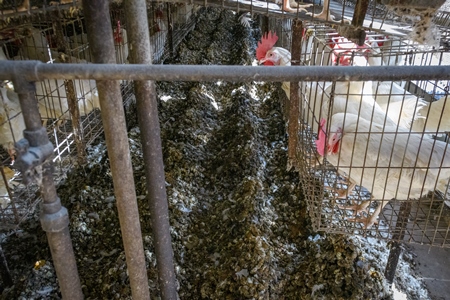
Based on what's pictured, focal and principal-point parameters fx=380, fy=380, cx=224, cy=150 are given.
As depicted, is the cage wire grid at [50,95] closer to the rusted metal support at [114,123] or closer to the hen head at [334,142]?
the rusted metal support at [114,123]

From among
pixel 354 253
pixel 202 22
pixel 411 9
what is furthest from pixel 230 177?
pixel 202 22

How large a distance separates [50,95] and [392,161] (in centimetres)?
226

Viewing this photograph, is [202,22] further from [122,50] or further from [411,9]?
[411,9]

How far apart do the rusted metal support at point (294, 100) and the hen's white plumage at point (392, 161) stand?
0.60m

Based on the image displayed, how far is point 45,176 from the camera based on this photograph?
98cm

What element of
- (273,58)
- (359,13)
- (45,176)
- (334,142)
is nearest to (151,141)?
(45,176)

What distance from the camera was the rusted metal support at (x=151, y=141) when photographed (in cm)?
132

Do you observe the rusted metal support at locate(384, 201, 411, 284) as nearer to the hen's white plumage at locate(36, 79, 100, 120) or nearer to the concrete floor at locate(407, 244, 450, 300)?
the concrete floor at locate(407, 244, 450, 300)

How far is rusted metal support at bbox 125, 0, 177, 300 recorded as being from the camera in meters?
1.32

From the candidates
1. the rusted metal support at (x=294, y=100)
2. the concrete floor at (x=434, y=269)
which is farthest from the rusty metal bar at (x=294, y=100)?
the concrete floor at (x=434, y=269)

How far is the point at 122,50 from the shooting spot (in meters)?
3.79

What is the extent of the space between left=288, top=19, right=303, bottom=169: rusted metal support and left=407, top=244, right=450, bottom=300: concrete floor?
3.80 ft

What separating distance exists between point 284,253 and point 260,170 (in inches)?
38.9

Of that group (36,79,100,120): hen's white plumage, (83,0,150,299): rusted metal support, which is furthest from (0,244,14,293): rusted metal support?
(83,0,150,299): rusted metal support
